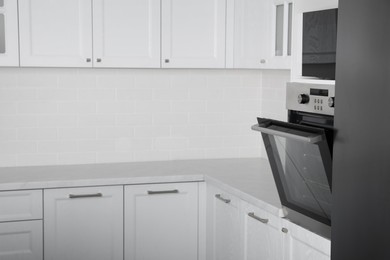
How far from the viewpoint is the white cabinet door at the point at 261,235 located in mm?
3049

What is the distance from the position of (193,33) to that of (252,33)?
0.37m

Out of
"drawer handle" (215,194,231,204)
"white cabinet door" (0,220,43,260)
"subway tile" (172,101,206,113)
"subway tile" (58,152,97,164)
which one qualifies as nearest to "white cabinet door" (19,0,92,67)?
"subway tile" (58,152,97,164)

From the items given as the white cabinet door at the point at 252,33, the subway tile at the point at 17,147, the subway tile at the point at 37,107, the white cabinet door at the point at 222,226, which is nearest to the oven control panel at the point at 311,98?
the white cabinet door at the point at 222,226

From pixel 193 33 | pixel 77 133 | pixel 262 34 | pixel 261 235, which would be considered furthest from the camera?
pixel 77 133

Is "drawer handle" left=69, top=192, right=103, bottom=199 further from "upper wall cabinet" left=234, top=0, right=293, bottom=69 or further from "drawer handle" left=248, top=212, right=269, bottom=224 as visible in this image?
"upper wall cabinet" left=234, top=0, right=293, bottom=69

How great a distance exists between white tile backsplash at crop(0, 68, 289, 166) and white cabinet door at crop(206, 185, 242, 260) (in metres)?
0.73

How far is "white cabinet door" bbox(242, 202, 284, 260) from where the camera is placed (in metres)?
3.05

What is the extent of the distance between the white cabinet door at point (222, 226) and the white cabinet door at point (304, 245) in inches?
21.5

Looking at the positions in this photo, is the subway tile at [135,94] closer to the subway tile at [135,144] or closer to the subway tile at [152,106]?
the subway tile at [152,106]

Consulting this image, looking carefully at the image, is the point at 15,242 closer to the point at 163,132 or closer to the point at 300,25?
the point at 163,132

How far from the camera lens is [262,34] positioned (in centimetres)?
393

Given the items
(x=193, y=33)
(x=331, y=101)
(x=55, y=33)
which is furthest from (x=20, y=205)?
(x=331, y=101)

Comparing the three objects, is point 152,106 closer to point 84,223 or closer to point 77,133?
point 77,133

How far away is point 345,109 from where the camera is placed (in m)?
2.03
